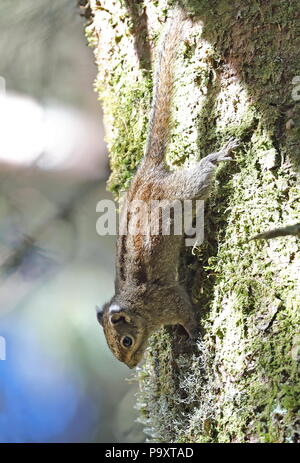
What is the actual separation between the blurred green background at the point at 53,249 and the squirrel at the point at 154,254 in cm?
191

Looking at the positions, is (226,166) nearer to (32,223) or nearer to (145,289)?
(145,289)

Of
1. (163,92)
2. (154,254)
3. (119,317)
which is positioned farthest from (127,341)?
(163,92)

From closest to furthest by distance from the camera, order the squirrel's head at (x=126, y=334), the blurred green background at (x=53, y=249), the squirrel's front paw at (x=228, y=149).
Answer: the squirrel's front paw at (x=228, y=149)
the squirrel's head at (x=126, y=334)
the blurred green background at (x=53, y=249)

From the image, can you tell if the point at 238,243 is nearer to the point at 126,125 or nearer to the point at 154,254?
the point at 154,254

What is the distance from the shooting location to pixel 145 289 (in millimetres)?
3771

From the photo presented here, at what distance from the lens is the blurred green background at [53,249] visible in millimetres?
5491

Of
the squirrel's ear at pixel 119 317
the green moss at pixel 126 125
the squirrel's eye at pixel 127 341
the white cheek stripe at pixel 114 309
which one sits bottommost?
the squirrel's eye at pixel 127 341

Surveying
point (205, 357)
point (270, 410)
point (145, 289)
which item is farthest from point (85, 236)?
point (270, 410)

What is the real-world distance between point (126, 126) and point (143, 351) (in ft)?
5.16

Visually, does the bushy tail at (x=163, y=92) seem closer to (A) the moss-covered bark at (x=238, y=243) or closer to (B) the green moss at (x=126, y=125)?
(A) the moss-covered bark at (x=238, y=243)

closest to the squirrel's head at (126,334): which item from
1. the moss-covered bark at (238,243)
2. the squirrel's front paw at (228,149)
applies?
the moss-covered bark at (238,243)

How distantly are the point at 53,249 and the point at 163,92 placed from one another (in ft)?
9.33

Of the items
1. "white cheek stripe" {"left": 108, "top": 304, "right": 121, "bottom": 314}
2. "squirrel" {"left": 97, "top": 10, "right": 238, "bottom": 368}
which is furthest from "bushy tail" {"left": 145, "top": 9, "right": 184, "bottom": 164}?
"white cheek stripe" {"left": 108, "top": 304, "right": 121, "bottom": 314}

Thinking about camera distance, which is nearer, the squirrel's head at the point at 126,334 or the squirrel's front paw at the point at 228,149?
the squirrel's front paw at the point at 228,149
